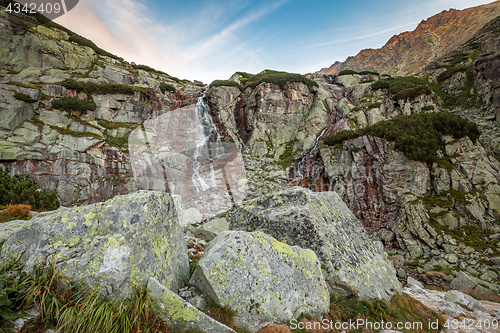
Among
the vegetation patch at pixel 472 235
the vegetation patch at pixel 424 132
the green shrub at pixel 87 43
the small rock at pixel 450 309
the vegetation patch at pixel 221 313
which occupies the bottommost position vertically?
the vegetation patch at pixel 472 235

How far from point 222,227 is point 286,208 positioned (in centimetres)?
1109

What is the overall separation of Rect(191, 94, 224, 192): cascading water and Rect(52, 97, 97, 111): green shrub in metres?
17.9

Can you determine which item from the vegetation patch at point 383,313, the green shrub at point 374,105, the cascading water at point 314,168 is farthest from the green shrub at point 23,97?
the green shrub at point 374,105

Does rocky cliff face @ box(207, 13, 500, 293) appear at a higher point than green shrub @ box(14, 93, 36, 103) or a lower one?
lower

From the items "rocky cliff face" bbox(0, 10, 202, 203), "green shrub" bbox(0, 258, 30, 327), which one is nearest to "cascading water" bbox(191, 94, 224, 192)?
"rocky cliff face" bbox(0, 10, 202, 203)

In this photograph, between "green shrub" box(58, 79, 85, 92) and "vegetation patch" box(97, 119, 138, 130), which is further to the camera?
"vegetation patch" box(97, 119, 138, 130)

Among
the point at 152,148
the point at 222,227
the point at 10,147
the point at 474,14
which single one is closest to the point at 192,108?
the point at 152,148

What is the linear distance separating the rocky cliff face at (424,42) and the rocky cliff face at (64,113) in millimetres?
98165

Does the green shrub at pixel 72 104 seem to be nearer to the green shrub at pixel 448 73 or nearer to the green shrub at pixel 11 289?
the green shrub at pixel 11 289

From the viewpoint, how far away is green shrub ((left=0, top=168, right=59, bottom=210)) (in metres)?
13.1

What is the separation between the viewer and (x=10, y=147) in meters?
21.5

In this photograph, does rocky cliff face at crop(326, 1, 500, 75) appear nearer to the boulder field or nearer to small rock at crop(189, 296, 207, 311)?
the boulder field

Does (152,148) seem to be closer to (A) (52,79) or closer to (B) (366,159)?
(A) (52,79)

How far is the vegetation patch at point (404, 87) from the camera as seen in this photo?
121ft
